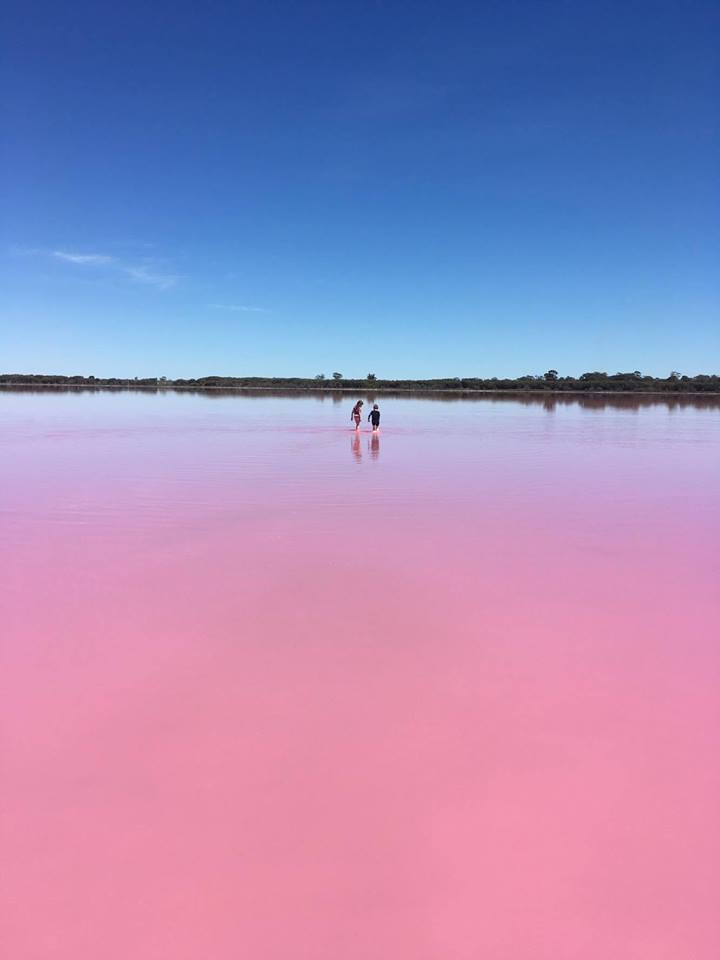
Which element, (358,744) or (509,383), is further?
(509,383)

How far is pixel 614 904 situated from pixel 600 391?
99434 mm

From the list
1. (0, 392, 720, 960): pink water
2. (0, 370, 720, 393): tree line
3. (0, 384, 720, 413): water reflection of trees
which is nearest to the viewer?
(0, 392, 720, 960): pink water

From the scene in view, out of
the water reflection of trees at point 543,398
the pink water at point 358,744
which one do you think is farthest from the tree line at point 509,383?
the pink water at point 358,744

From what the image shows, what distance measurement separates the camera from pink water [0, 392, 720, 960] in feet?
7.36

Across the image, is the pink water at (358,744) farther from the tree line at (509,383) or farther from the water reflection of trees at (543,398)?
the tree line at (509,383)

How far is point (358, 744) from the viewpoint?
313 cm

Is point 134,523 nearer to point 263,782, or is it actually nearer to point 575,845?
point 263,782

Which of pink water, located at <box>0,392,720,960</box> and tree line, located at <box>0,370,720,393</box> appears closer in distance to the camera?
pink water, located at <box>0,392,720,960</box>

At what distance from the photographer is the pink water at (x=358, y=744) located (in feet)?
7.36

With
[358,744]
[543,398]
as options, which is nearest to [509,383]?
[543,398]

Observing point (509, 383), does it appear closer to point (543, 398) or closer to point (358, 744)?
point (543, 398)

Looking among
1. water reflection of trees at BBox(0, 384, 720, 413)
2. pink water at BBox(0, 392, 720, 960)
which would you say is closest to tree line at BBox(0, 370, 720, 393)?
water reflection of trees at BBox(0, 384, 720, 413)

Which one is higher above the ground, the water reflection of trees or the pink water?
the water reflection of trees

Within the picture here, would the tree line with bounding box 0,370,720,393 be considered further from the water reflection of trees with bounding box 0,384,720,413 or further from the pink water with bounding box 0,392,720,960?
the pink water with bounding box 0,392,720,960
